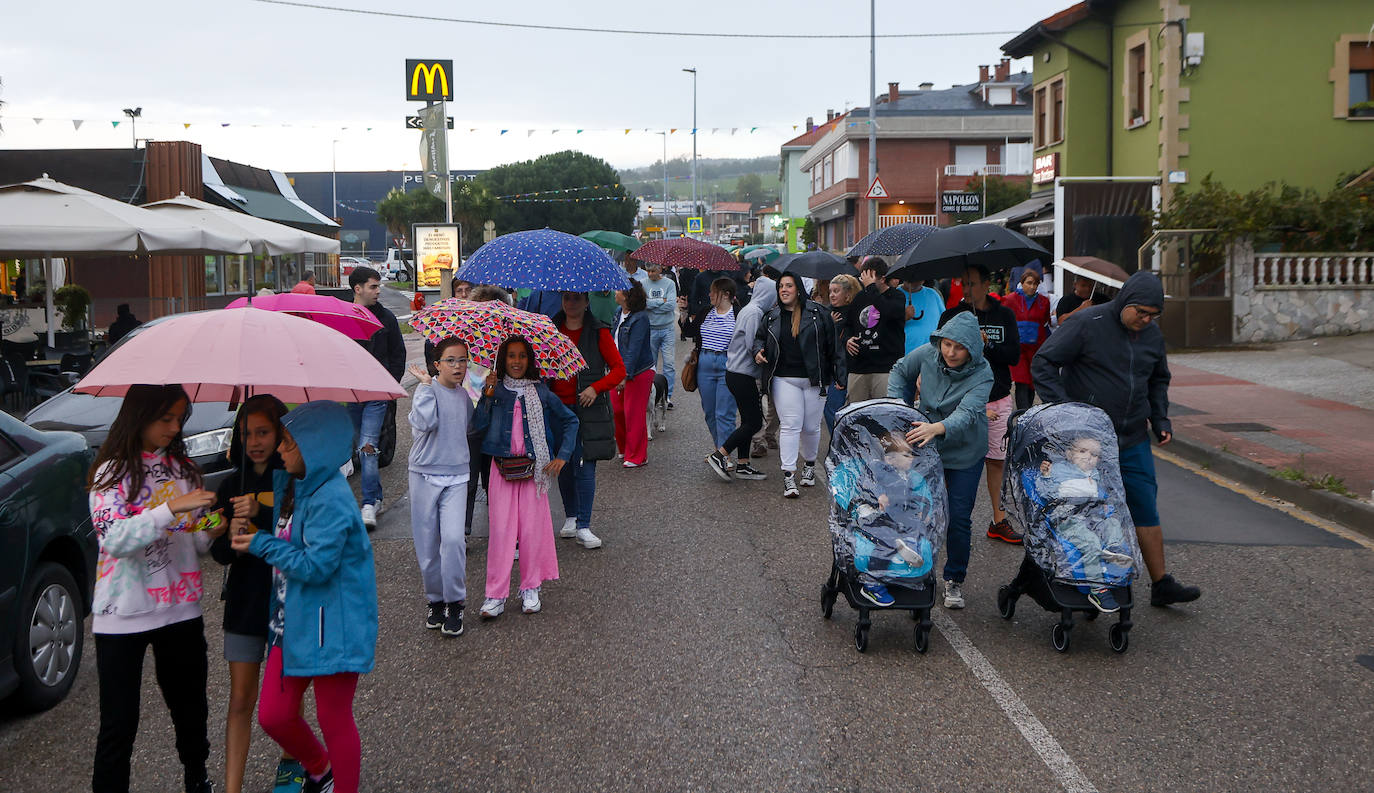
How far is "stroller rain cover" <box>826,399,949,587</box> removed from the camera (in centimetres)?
568

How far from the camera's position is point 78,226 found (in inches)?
499

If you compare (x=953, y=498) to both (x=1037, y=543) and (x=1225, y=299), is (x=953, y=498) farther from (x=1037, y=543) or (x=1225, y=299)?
(x=1225, y=299)

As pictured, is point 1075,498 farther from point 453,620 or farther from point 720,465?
point 720,465

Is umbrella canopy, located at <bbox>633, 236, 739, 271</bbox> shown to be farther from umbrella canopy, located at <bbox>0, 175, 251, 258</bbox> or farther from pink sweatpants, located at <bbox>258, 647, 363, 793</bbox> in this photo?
pink sweatpants, located at <bbox>258, 647, 363, 793</bbox>

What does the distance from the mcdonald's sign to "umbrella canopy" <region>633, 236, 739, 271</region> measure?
13.5 m

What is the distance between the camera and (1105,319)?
20.2 feet

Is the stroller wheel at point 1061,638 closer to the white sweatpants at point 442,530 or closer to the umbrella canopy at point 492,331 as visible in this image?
the umbrella canopy at point 492,331

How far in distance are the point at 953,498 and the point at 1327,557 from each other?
317 cm

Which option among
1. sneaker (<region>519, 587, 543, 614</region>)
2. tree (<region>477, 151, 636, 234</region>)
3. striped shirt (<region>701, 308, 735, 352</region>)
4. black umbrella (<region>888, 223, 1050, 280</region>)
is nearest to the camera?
sneaker (<region>519, 587, 543, 614</region>)

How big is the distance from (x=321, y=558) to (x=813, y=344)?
618 cm

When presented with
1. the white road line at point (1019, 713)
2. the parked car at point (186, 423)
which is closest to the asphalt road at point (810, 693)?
the white road line at point (1019, 713)

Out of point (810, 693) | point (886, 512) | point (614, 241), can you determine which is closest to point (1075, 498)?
point (886, 512)

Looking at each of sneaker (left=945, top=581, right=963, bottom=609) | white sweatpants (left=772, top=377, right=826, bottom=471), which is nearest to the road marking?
sneaker (left=945, top=581, right=963, bottom=609)

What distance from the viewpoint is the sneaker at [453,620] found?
5879 mm
